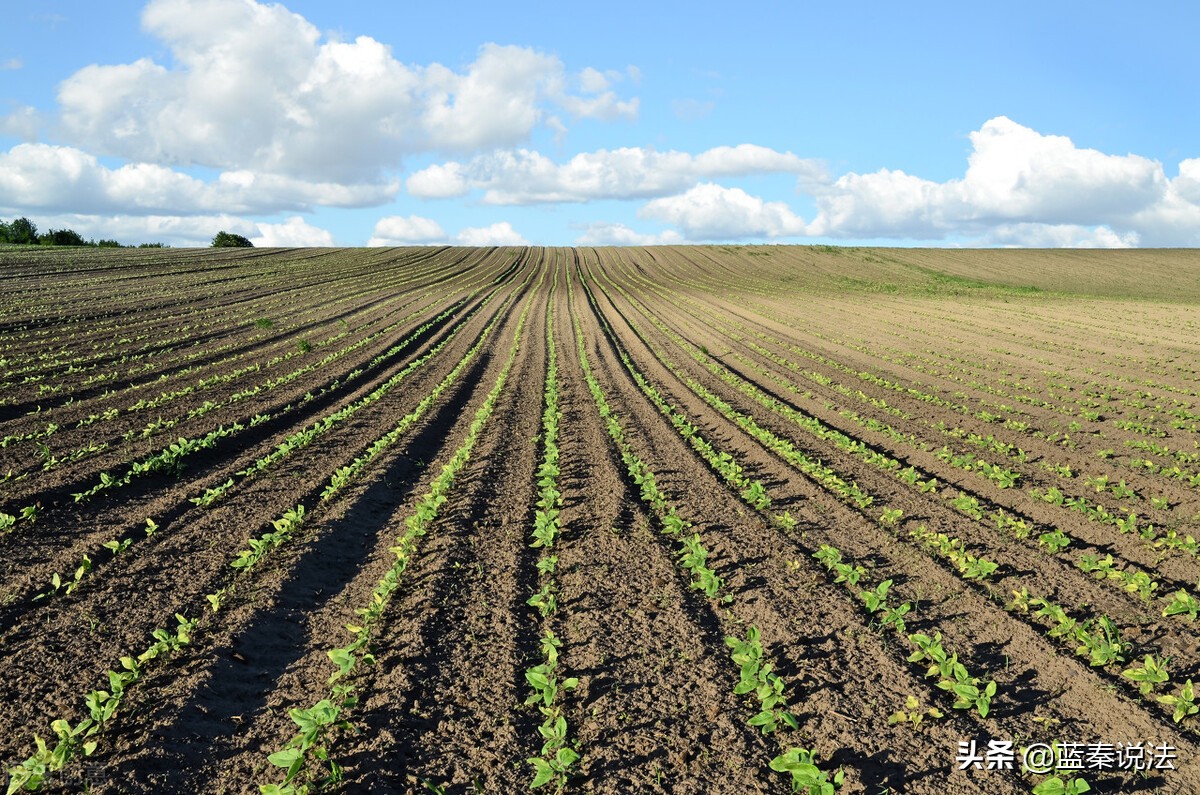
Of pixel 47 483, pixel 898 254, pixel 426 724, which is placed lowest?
pixel 426 724

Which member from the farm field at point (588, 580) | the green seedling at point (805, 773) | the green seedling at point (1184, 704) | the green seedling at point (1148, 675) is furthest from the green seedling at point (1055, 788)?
the green seedling at point (1148, 675)

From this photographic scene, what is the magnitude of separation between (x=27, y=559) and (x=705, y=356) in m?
19.7

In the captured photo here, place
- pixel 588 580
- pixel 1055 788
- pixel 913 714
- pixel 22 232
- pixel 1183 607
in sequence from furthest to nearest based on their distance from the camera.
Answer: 1. pixel 22 232
2. pixel 588 580
3. pixel 1183 607
4. pixel 913 714
5. pixel 1055 788

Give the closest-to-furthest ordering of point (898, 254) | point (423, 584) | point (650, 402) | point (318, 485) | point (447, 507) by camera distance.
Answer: point (423, 584)
point (447, 507)
point (318, 485)
point (650, 402)
point (898, 254)

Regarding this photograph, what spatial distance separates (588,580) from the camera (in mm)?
7359

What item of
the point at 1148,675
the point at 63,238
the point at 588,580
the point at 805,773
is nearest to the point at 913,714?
the point at 805,773

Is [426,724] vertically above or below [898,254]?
below

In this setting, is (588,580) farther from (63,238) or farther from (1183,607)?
(63,238)

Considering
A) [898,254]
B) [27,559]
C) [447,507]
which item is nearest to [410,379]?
[447,507]

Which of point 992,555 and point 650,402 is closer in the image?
point 992,555

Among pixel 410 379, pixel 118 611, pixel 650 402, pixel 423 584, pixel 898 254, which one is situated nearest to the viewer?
pixel 118 611

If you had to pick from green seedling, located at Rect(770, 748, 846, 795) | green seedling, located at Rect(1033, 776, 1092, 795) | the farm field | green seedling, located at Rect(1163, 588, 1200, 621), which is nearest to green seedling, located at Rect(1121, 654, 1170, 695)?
the farm field

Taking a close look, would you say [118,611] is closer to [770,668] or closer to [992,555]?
[770,668]

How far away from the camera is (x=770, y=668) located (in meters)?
5.40
